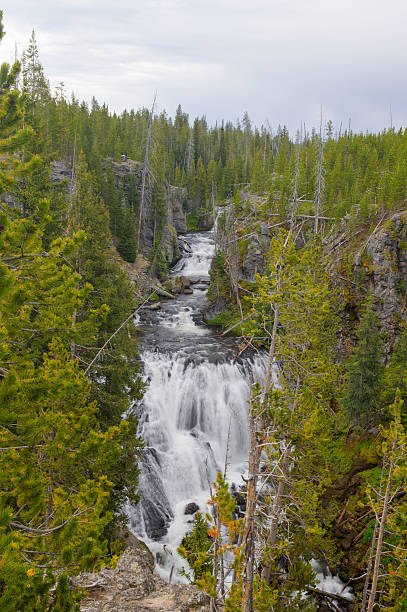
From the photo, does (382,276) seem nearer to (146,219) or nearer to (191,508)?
(191,508)

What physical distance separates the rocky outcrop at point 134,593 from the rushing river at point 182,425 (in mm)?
5186

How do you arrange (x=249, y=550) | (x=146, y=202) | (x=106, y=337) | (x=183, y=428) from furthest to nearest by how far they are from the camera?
(x=146, y=202)
(x=183, y=428)
(x=106, y=337)
(x=249, y=550)

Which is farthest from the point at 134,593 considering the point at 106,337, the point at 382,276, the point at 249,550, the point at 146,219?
the point at 146,219

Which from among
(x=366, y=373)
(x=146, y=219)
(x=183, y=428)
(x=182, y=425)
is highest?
(x=146, y=219)

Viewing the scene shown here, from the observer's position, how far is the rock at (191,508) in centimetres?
1777

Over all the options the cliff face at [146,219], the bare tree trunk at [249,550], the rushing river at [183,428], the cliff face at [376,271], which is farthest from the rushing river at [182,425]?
the cliff face at [146,219]

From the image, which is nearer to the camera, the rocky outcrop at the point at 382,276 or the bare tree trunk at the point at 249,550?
the bare tree trunk at the point at 249,550

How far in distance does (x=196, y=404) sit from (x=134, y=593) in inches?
577

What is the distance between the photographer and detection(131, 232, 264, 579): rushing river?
680 inches

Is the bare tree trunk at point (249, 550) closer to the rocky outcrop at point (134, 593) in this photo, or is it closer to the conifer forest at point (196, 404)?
the conifer forest at point (196, 404)

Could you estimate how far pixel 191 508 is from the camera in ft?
58.6

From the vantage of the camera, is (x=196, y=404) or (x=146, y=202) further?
(x=146, y=202)

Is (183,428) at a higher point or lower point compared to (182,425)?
lower

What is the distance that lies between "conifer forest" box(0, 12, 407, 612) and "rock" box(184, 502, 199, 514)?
0.34 feet
